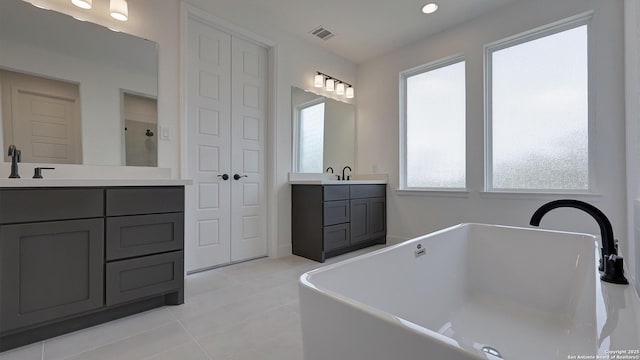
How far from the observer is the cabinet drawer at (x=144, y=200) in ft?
5.44

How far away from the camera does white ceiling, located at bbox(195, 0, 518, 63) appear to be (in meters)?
2.69

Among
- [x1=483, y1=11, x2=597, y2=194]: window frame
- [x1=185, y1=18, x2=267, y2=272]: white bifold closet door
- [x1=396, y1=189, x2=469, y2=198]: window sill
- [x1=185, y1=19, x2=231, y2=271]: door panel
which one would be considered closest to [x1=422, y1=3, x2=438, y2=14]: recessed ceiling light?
[x1=483, y1=11, x2=597, y2=194]: window frame

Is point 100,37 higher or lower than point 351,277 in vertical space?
higher

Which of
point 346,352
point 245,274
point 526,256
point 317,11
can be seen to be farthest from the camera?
point 317,11

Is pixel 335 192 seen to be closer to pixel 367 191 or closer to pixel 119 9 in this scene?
pixel 367 191

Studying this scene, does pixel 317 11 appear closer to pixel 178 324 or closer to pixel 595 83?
pixel 595 83

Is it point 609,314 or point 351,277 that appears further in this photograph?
point 351,277

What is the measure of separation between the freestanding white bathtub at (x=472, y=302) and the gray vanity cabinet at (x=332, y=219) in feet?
4.59

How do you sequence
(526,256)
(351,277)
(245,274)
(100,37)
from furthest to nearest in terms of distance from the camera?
(245,274) < (100,37) < (526,256) < (351,277)

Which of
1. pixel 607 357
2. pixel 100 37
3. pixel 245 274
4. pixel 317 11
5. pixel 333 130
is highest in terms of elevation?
pixel 317 11

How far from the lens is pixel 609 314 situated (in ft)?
2.54

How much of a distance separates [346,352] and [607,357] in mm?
547

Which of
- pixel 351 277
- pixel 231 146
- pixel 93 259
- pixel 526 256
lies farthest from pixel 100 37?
pixel 526 256

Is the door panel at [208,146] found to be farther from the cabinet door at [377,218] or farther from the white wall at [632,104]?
the white wall at [632,104]
